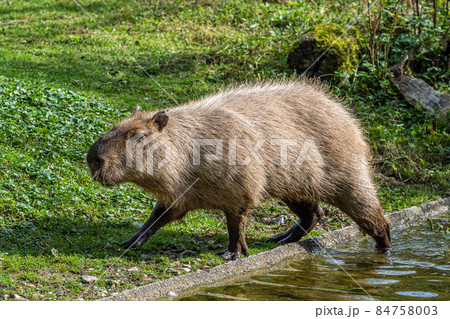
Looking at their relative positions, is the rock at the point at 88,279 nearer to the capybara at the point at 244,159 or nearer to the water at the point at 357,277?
the water at the point at 357,277

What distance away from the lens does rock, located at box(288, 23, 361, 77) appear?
10328mm

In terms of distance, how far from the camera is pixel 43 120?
7.93 m

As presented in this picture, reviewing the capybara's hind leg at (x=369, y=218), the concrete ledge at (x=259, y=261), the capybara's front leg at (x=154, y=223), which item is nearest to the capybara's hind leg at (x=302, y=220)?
the concrete ledge at (x=259, y=261)

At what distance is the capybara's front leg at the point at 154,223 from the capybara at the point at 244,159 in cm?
1

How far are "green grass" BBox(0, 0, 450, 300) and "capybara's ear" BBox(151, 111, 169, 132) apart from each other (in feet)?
4.19

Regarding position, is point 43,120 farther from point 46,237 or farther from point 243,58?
point 243,58

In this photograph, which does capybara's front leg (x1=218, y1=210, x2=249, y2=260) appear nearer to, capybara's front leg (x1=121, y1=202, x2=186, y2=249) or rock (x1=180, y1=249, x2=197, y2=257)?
rock (x1=180, y1=249, x2=197, y2=257)

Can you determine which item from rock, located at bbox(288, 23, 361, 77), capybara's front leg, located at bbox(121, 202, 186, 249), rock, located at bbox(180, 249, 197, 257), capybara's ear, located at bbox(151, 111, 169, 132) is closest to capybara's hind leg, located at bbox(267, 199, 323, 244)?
rock, located at bbox(180, 249, 197, 257)

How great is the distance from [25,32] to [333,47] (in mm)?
6897

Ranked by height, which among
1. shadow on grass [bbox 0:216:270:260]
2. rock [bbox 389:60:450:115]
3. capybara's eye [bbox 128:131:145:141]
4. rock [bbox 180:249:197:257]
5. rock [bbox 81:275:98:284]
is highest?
rock [bbox 389:60:450:115]

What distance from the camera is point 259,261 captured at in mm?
5543

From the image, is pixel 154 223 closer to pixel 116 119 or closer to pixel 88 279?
pixel 88 279

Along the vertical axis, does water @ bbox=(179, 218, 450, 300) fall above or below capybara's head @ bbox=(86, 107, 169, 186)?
below

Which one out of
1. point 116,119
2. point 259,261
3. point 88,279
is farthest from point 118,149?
point 116,119
